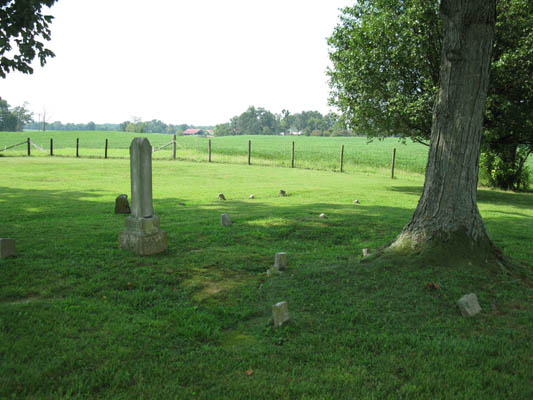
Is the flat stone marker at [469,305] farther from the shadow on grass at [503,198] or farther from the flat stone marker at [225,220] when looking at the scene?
the shadow on grass at [503,198]

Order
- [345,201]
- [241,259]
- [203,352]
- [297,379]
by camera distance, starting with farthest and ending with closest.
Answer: [345,201], [241,259], [203,352], [297,379]

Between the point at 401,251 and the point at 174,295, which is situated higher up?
the point at 401,251

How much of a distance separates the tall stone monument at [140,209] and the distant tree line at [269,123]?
13902 cm

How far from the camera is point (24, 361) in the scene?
3.61 metres

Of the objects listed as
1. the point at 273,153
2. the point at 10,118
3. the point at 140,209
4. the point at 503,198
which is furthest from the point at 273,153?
the point at 10,118

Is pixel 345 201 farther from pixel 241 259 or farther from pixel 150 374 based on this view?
pixel 150 374

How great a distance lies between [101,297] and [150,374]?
202cm

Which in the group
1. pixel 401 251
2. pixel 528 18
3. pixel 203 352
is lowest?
pixel 203 352

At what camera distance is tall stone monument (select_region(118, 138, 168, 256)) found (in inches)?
273

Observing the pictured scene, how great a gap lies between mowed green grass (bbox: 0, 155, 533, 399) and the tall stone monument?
24 centimetres

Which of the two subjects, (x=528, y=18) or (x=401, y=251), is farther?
(x=528, y=18)

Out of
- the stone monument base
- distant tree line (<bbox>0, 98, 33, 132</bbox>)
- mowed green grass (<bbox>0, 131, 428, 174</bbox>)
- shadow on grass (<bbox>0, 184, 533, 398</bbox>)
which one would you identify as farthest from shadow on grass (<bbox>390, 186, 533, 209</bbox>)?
distant tree line (<bbox>0, 98, 33, 132</bbox>)

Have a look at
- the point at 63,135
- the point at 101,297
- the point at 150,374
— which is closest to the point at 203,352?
the point at 150,374

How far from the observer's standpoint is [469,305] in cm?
485
